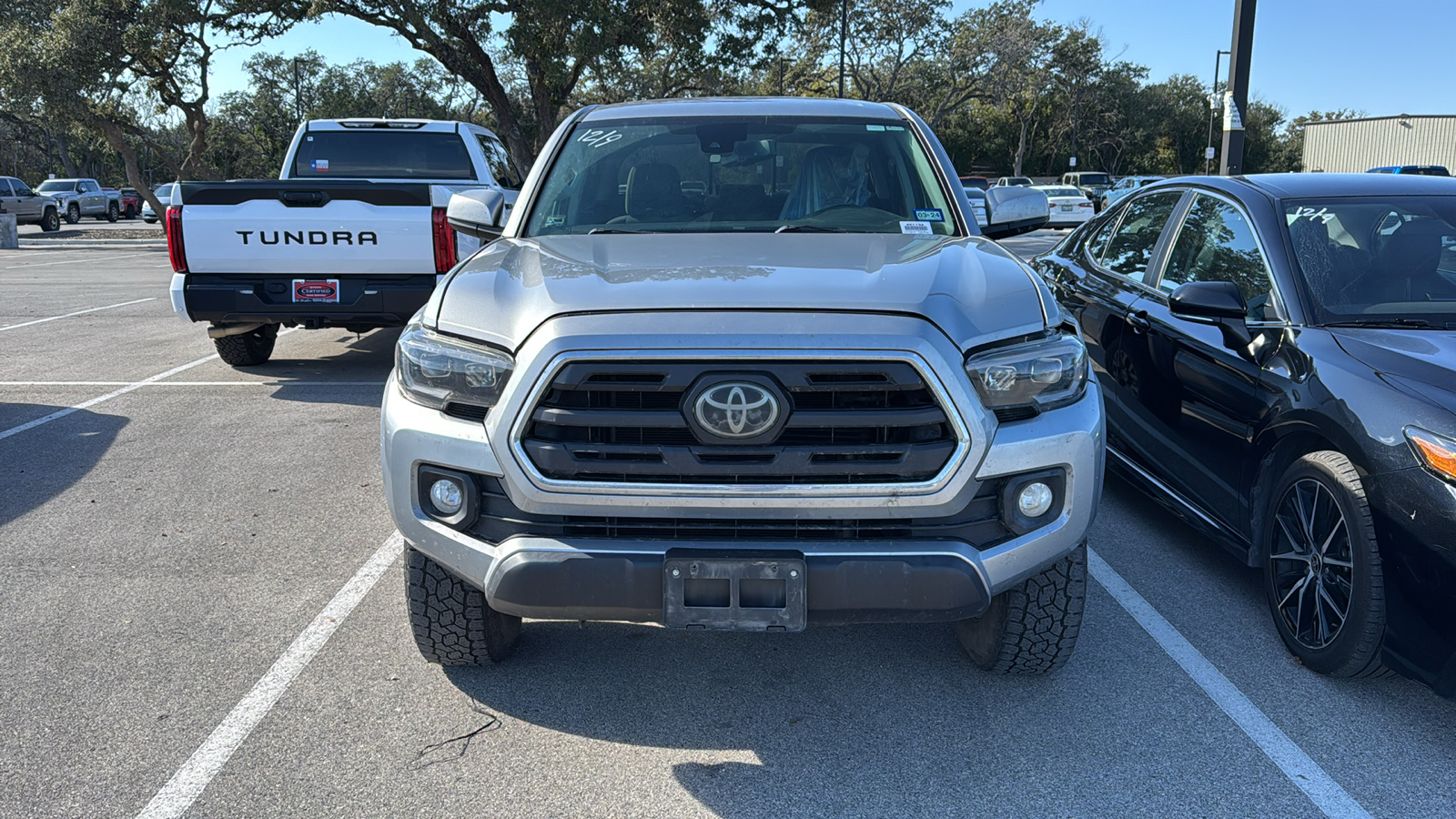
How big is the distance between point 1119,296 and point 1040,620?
2.47 meters

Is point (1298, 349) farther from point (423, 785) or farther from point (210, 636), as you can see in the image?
point (210, 636)

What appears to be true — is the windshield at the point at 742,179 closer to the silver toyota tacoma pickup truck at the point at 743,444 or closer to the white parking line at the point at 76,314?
the silver toyota tacoma pickup truck at the point at 743,444

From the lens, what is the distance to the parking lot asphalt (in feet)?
9.51

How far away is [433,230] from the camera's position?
7805 mm

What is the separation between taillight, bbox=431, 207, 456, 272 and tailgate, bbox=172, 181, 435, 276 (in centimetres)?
4

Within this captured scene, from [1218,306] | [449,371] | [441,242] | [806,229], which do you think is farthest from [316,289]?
[1218,306]

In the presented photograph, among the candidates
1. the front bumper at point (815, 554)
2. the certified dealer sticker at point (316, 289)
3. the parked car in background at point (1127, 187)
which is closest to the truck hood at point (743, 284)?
the front bumper at point (815, 554)

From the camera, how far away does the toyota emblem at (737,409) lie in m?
2.77

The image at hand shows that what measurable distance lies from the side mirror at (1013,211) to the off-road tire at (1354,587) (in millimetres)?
1549

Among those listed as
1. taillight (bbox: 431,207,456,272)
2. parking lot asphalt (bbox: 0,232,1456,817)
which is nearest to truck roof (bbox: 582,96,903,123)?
parking lot asphalt (bbox: 0,232,1456,817)

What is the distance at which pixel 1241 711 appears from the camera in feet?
11.0

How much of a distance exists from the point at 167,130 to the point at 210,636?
77.7m

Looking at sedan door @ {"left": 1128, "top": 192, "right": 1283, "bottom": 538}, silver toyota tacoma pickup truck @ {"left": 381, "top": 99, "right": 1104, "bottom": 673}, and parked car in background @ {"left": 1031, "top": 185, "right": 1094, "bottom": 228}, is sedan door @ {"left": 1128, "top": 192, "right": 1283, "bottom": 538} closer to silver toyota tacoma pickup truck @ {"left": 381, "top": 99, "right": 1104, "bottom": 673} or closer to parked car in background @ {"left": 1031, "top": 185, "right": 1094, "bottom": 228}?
silver toyota tacoma pickup truck @ {"left": 381, "top": 99, "right": 1104, "bottom": 673}

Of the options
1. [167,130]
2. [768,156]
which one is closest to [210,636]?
[768,156]
